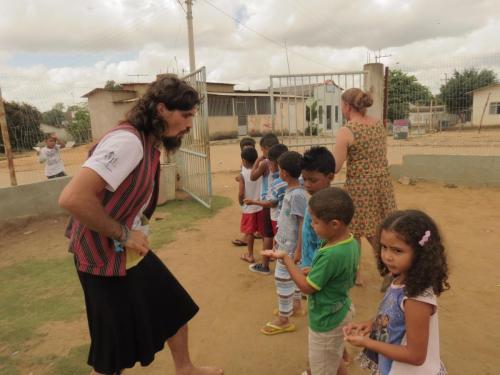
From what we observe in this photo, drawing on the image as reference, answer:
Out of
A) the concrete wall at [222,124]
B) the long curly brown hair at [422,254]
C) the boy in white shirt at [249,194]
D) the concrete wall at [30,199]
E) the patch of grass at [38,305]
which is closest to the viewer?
the long curly brown hair at [422,254]

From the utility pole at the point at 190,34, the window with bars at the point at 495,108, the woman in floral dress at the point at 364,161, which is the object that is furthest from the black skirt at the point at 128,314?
the window with bars at the point at 495,108

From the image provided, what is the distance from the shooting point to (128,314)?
73.9 inches

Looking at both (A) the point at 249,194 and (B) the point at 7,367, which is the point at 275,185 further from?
(B) the point at 7,367

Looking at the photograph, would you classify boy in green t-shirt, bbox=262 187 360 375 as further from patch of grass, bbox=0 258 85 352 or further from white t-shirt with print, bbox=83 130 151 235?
patch of grass, bbox=0 258 85 352

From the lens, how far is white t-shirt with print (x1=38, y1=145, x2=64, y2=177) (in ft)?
24.2

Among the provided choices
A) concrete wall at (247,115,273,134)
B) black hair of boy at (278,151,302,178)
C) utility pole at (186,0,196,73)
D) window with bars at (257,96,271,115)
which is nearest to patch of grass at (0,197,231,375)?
black hair of boy at (278,151,302,178)

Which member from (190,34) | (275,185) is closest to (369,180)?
(275,185)

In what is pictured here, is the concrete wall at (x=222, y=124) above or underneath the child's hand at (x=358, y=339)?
above

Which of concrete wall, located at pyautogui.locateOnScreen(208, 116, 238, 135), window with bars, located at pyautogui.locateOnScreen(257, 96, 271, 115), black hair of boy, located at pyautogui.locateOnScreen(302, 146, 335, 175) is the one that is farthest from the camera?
window with bars, located at pyautogui.locateOnScreen(257, 96, 271, 115)

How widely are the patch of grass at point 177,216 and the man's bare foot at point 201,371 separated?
274 cm

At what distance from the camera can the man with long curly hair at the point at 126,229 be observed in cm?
152

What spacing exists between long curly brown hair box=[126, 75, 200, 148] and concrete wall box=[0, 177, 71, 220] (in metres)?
5.38

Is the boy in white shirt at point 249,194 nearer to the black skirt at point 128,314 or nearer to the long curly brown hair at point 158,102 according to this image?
the black skirt at point 128,314

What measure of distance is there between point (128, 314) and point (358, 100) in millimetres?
2314
